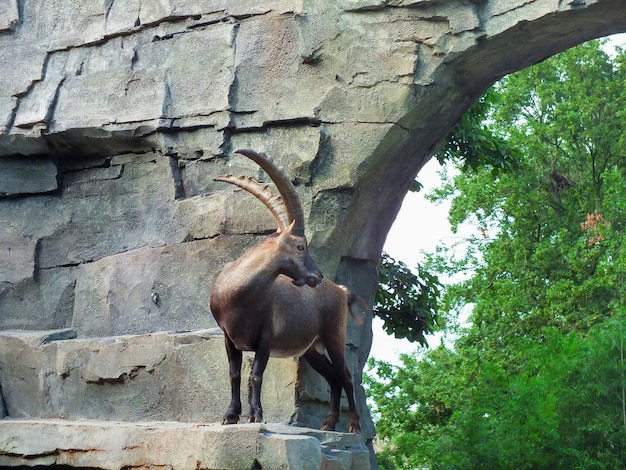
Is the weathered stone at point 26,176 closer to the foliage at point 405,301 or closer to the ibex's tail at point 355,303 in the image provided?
the ibex's tail at point 355,303

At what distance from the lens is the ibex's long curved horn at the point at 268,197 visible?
702 cm

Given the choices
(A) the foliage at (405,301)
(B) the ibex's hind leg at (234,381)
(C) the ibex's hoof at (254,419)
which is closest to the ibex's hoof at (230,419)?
(B) the ibex's hind leg at (234,381)

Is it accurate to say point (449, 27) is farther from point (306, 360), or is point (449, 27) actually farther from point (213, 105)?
point (306, 360)

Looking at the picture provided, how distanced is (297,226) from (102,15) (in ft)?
9.55

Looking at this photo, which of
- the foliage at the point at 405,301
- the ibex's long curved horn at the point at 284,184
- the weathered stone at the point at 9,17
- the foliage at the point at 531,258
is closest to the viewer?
the ibex's long curved horn at the point at 284,184

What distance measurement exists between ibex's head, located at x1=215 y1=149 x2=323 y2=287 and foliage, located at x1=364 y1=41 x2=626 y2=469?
3734 millimetres

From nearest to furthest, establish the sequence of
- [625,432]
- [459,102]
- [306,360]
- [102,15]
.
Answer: [306,360] < [459,102] < [102,15] < [625,432]

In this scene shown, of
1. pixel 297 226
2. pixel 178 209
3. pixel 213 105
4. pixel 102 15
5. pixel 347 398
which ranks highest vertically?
pixel 102 15

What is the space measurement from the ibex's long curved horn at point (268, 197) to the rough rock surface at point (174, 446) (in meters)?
1.25

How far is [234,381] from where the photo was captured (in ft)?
22.5

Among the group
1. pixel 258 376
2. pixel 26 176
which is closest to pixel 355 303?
pixel 258 376

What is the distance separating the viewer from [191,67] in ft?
27.3

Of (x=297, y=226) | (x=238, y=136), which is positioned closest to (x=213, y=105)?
(x=238, y=136)

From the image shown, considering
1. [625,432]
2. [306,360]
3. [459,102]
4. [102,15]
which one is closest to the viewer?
[306,360]
